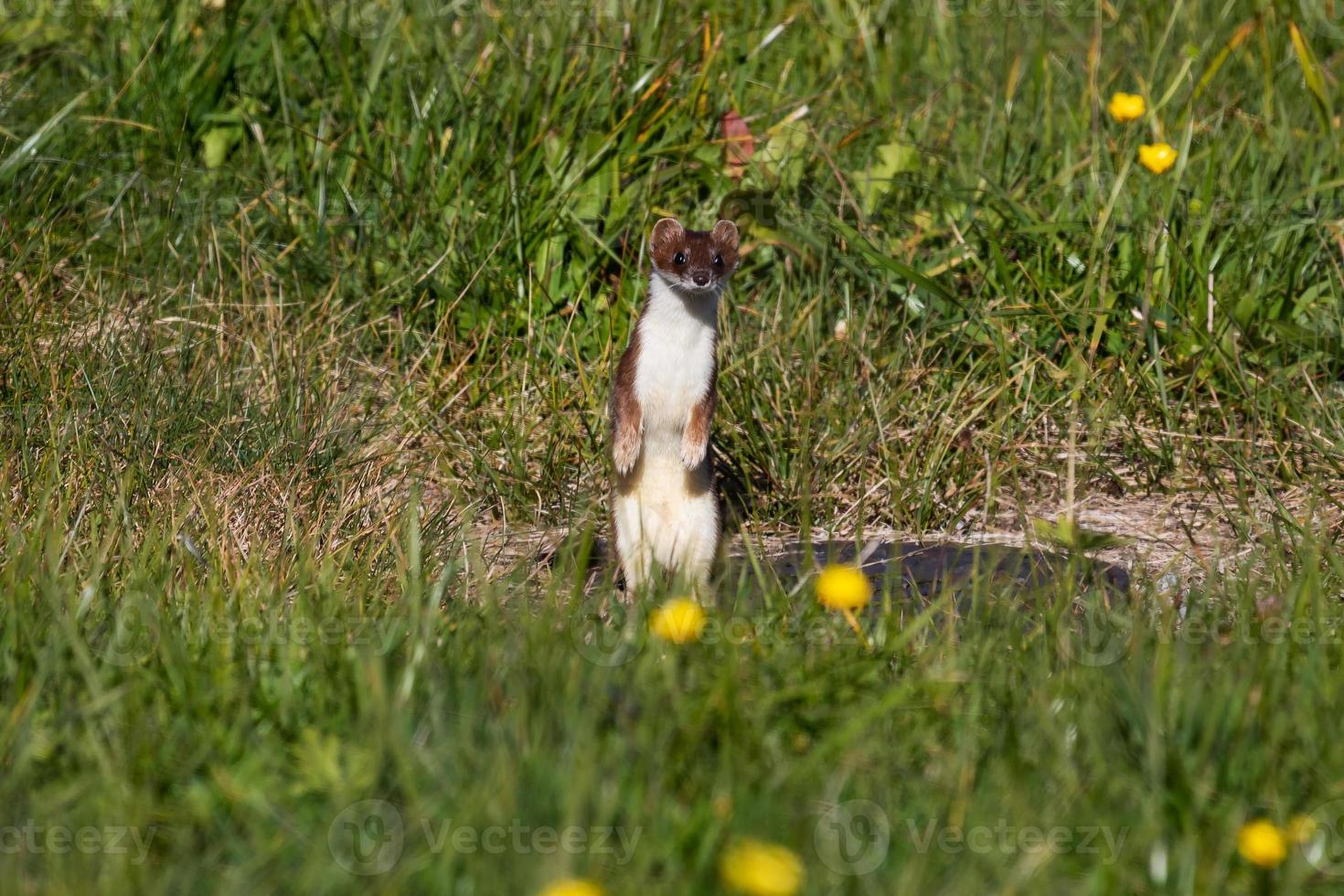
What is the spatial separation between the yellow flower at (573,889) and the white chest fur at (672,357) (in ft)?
7.29

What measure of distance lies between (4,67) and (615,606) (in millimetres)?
4071

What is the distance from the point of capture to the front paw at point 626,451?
4340 mm

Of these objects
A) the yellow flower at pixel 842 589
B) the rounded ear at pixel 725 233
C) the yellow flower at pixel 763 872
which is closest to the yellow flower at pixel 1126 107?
the rounded ear at pixel 725 233

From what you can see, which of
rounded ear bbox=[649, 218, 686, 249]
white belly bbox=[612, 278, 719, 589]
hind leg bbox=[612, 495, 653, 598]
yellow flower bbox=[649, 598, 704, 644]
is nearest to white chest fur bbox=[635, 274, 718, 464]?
white belly bbox=[612, 278, 719, 589]

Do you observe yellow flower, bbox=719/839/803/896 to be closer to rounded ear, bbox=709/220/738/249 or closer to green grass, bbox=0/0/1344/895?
green grass, bbox=0/0/1344/895

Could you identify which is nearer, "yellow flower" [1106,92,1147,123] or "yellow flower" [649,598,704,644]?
"yellow flower" [649,598,704,644]

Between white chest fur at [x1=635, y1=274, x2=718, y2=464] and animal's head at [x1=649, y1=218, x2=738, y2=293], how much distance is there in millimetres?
67

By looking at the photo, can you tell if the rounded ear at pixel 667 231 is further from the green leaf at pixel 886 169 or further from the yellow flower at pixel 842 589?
the yellow flower at pixel 842 589

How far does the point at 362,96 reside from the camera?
6027 mm

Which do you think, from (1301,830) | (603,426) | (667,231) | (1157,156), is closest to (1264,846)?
(1301,830)

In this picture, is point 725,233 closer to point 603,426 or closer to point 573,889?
point 603,426

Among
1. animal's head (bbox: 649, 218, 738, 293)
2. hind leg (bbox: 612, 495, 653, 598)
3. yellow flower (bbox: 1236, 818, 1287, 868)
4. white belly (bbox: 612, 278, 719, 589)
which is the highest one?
animal's head (bbox: 649, 218, 738, 293)

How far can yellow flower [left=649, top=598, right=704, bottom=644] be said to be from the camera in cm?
294

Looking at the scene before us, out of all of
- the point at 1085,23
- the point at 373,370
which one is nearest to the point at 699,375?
the point at 373,370
